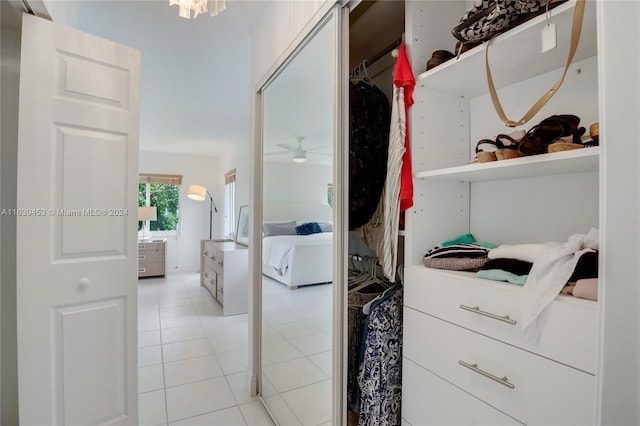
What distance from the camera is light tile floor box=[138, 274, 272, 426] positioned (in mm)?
1847

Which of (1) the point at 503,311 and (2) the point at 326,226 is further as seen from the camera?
A: (2) the point at 326,226

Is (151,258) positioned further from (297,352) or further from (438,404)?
(438,404)

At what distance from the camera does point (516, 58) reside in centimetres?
92

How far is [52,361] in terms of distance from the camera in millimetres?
1356

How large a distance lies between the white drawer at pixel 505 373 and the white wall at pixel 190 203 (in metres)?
6.10

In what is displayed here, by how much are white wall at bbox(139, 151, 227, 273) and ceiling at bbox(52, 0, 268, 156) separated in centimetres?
197

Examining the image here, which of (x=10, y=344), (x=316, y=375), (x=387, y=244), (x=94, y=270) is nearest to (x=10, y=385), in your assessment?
(x=10, y=344)

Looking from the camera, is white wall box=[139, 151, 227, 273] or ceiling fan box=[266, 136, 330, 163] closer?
ceiling fan box=[266, 136, 330, 163]

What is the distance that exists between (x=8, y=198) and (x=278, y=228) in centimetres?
130

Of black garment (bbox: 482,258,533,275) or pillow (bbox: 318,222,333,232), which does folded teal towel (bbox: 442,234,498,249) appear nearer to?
black garment (bbox: 482,258,533,275)

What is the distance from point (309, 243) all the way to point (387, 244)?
1.83 feet

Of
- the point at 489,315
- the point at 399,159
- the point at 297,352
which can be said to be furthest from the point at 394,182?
the point at 297,352

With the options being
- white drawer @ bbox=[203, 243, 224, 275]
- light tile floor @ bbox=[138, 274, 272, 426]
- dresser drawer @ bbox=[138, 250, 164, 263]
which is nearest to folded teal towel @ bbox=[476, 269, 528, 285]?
light tile floor @ bbox=[138, 274, 272, 426]

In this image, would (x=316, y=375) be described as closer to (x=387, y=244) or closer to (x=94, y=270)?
(x=387, y=244)
